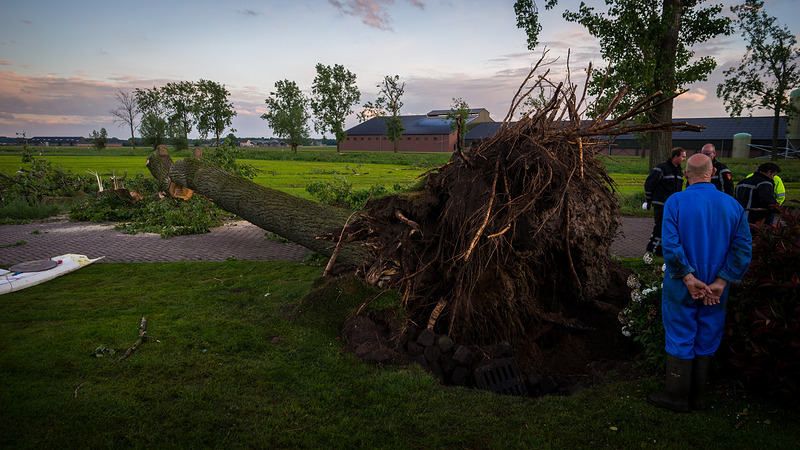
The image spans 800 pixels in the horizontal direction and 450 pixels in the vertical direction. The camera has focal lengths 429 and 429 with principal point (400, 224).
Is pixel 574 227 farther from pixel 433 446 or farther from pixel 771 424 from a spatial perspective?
pixel 433 446

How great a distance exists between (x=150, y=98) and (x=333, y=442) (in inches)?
4110

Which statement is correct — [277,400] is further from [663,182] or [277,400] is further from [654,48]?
[654,48]

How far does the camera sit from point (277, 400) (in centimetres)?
384

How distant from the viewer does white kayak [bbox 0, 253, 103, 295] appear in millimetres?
6840

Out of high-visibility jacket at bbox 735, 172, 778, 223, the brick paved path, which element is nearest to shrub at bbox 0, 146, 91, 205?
the brick paved path

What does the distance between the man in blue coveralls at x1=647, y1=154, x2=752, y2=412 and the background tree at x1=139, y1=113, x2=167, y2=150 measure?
291ft

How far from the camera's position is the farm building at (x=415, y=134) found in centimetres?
8094

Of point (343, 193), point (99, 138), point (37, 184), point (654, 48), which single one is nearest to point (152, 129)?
point (99, 138)

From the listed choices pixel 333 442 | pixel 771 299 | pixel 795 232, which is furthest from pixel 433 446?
pixel 795 232

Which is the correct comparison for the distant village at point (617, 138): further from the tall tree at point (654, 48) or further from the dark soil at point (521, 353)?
the dark soil at point (521, 353)

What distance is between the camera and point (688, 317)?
3.41 metres

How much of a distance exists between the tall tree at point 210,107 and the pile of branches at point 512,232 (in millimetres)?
89468

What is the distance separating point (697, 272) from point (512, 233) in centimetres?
184

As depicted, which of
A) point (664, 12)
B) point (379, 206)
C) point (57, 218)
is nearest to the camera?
point (379, 206)
